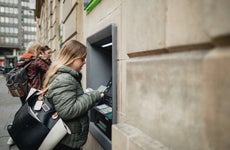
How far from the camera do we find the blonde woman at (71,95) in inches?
75.2

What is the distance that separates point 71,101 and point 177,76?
1074 mm

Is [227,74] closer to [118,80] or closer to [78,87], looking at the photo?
[118,80]

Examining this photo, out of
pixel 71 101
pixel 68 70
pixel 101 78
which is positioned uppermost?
pixel 68 70

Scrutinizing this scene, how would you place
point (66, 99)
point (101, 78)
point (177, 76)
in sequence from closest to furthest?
point (177, 76) → point (66, 99) → point (101, 78)

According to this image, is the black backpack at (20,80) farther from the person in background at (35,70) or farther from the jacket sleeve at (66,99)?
the jacket sleeve at (66,99)

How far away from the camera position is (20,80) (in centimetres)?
339

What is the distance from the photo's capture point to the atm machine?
242 cm

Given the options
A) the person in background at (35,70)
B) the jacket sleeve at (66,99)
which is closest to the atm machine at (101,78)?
the jacket sleeve at (66,99)

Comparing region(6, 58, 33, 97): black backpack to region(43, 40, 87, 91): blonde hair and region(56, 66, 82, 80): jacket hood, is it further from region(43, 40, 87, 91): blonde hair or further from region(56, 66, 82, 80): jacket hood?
region(56, 66, 82, 80): jacket hood

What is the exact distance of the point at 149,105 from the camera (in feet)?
4.35

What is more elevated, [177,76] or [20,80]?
[177,76]

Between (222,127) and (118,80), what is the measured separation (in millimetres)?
1339

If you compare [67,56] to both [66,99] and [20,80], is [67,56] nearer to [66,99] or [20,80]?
[66,99]

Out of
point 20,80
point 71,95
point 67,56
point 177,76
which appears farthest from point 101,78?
point 177,76
